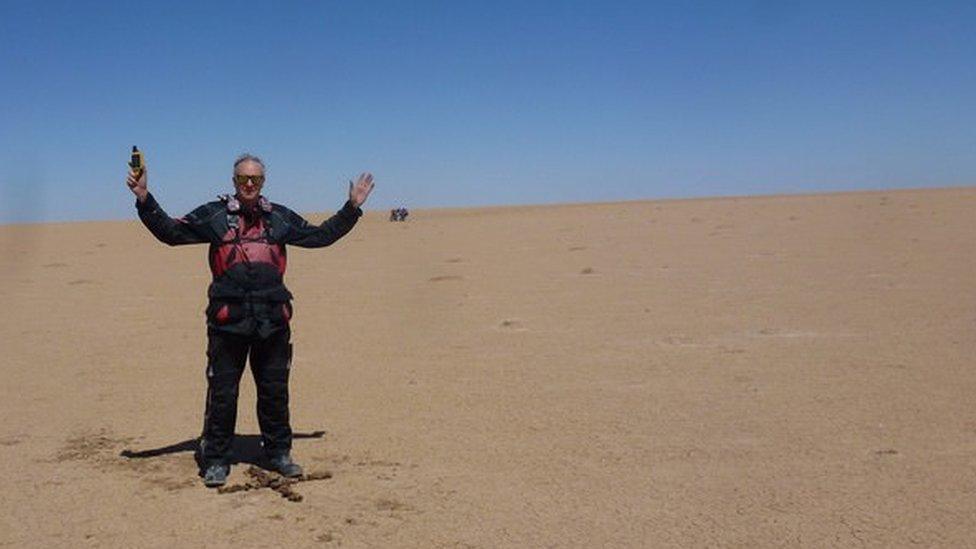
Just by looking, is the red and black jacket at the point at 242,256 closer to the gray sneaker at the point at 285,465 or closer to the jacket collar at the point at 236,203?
the jacket collar at the point at 236,203

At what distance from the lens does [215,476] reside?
513 cm

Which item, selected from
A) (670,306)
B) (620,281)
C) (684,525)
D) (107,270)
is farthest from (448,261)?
(684,525)

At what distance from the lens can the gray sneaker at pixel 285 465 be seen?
5.25m

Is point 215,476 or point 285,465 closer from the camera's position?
point 215,476

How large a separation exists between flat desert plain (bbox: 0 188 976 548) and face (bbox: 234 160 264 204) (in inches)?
67.9

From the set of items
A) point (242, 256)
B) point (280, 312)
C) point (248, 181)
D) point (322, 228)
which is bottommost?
point (280, 312)

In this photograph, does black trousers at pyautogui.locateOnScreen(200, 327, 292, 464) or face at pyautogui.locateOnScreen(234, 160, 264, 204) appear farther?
black trousers at pyautogui.locateOnScreen(200, 327, 292, 464)

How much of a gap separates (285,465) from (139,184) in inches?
73.5

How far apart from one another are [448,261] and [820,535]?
17307 millimetres

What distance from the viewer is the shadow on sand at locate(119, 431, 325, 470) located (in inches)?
225

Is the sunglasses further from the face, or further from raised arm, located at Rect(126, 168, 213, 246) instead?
raised arm, located at Rect(126, 168, 213, 246)

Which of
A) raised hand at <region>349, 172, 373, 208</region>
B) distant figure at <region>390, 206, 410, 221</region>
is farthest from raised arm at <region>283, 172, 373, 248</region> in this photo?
distant figure at <region>390, 206, 410, 221</region>

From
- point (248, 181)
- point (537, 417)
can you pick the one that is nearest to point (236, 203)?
point (248, 181)

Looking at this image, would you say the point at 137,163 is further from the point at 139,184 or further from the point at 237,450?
the point at 237,450
